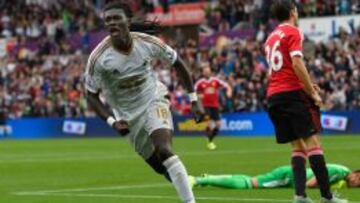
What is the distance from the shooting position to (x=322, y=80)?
37.8 m

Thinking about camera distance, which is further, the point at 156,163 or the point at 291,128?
the point at 291,128

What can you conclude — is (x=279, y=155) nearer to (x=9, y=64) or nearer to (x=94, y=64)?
(x=94, y=64)

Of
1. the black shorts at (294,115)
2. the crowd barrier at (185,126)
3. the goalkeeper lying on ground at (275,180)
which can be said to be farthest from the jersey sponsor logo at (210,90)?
the black shorts at (294,115)

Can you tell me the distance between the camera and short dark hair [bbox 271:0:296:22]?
12.1 metres

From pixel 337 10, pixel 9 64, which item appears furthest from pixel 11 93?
pixel 337 10

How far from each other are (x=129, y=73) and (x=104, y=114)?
53 centimetres

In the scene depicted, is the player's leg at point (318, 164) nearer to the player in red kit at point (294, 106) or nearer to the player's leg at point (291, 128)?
the player in red kit at point (294, 106)

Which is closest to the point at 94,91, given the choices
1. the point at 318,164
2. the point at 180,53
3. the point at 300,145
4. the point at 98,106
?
the point at 98,106

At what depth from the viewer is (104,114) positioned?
11406 millimetres

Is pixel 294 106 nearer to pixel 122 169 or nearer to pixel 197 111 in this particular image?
pixel 197 111

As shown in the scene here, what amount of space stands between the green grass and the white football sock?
2544 mm

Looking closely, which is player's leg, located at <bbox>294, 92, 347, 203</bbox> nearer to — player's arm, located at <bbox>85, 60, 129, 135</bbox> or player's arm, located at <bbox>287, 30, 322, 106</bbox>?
player's arm, located at <bbox>287, 30, 322, 106</bbox>

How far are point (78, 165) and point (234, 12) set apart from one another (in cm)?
2371

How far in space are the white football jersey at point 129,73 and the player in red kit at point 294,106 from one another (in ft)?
4.64
